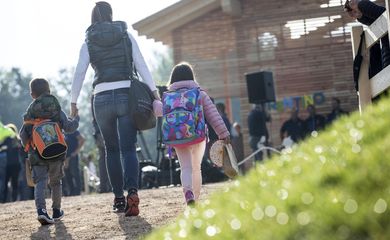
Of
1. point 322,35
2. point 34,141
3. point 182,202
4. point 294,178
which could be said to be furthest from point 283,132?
point 294,178

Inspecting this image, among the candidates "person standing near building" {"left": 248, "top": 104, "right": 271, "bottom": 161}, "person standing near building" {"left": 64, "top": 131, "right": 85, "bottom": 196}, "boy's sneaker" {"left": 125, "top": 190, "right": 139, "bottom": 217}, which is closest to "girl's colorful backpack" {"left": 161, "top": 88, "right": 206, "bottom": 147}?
"boy's sneaker" {"left": 125, "top": 190, "right": 139, "bottom": 217}

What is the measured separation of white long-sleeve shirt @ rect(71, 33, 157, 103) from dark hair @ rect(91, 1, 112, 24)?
0.25m

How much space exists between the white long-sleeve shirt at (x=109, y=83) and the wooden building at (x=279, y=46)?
16527 millimetres

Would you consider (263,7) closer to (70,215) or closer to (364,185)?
(70,215)

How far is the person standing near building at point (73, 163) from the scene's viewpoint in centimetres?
2058

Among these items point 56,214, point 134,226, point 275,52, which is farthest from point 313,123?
point 134,226

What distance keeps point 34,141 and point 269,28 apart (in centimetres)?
1723

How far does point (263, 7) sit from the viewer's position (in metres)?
26.0

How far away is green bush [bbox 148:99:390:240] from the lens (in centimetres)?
258

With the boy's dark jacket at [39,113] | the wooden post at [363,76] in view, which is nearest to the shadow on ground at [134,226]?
the boy's dark jacket at [39,113]

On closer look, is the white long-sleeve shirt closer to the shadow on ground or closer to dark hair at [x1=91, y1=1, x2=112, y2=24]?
dark hair at [x1=91, y1=1, x2=112, y2=24]

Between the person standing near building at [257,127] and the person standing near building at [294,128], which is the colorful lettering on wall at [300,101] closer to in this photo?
the person standing near building at [294,128]

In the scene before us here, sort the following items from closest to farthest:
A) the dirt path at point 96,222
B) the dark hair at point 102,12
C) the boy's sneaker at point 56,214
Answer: the dirt path at point 96,222, the dark hair at point 102,12, the boy's sneaker at point 56,214

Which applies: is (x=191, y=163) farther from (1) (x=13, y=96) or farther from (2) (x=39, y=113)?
(1) (x=13, y=96)
